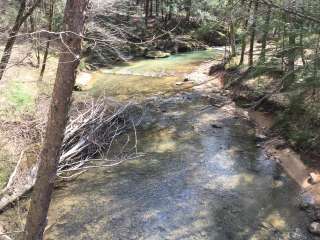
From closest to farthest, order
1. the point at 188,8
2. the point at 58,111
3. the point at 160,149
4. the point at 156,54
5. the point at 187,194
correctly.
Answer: the point at 58,111, the point at 187,194, the point at 160,149, the point at 156,54, the point at 188,8

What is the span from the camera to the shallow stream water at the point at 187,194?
8.79 m

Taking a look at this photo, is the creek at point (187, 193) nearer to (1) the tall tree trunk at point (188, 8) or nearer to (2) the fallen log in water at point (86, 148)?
(2) the fallen log in water at point (86, 148)

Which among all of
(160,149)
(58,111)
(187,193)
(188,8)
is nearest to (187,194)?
(187,193)

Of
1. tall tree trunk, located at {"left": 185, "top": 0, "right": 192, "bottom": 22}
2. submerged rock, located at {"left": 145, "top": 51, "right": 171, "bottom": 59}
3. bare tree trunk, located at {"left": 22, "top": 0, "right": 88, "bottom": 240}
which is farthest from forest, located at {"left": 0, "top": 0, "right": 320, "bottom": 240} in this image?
tall tree trunk, located at {"left": 185, "top": 0, "right": 192, "bottom": 22}

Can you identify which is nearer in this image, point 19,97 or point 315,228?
point 315,228

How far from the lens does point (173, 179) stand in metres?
11.1

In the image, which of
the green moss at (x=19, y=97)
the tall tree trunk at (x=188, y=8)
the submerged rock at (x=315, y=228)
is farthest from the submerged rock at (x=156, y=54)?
the submerged rock at (x=315, y=228)

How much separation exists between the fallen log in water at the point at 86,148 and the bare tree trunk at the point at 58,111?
12.4 ft

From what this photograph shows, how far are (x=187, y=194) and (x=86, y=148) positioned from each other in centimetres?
378

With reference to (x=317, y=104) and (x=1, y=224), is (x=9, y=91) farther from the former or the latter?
(x=317, y=104)

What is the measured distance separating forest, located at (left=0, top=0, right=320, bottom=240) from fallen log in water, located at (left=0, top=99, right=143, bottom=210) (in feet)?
0.16

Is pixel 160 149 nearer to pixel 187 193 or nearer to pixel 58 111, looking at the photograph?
pixel 187 193

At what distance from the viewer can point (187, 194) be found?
10281 mm

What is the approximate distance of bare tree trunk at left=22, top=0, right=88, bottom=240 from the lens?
16.5 feet
